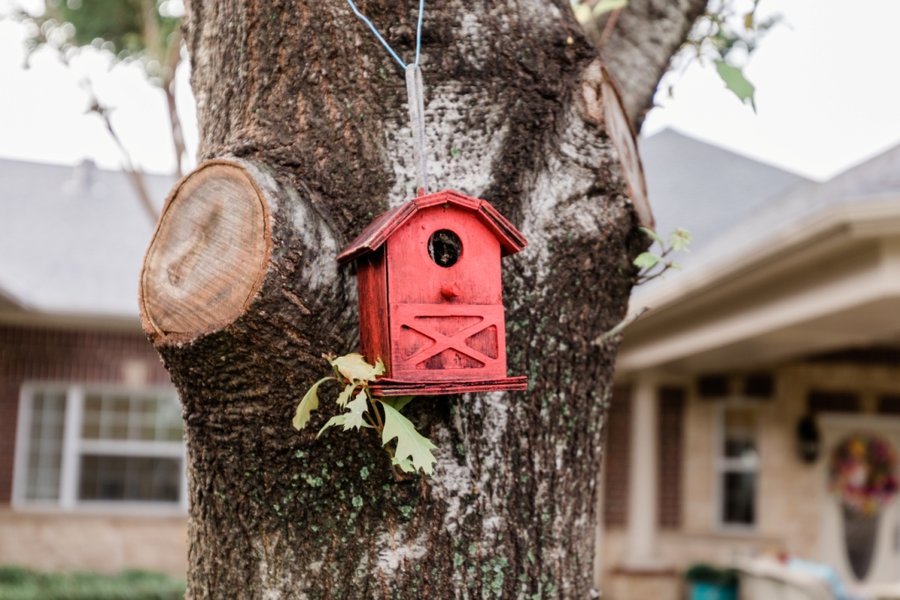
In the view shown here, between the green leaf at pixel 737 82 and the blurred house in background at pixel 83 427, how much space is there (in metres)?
10.2

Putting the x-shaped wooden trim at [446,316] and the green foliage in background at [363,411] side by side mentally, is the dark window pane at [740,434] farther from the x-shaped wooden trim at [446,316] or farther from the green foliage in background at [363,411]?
the green foliage in background at [363,411]

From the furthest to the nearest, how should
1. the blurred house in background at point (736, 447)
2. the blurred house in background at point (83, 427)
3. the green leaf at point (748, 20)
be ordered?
the blurred house in background at point (83, 427), the blurred house in background at point (736, 447), the green leaf at point (748, 20)

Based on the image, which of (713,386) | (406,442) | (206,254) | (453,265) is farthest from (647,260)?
(713,386)

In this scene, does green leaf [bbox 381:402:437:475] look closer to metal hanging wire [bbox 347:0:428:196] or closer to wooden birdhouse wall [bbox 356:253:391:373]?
wooden birdhouse wall [bbox 356:253:391:373]

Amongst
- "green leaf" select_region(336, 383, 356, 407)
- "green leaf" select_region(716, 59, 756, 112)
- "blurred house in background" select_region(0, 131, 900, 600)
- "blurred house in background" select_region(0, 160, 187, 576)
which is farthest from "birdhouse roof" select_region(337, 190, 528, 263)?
"blurred house in background" select_region(0, 160, 187, 576)

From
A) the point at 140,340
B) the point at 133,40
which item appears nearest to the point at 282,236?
the point at 133,40

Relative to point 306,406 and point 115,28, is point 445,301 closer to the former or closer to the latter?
point 306,406

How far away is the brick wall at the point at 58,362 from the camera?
11.6 meters

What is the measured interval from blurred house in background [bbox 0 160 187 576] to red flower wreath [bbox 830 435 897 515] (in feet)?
24.5

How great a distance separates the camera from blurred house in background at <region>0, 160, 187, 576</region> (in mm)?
11555

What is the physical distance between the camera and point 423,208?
1.77 meters

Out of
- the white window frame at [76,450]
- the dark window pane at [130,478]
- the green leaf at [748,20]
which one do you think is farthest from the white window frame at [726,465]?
the green leaf at [748,20]

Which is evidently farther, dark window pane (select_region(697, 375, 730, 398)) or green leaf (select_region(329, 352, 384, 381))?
dark window pane (select_region(697, 375, 730, 398))

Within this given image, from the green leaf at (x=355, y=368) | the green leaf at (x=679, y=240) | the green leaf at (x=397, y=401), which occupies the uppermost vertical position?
the green leaf at (x=679, y=240)
